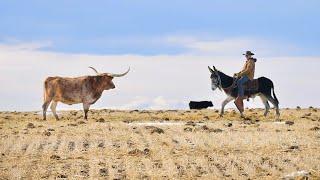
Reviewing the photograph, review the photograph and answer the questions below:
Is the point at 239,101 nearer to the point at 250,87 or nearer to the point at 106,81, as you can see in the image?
the point at 250,87

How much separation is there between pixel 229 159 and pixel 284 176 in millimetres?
3184

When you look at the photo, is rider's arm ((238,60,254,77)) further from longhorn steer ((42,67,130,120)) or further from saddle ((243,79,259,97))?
longhorn steer ((42,67,130,120))

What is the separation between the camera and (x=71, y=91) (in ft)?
122

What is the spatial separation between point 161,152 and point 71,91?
17.7 m

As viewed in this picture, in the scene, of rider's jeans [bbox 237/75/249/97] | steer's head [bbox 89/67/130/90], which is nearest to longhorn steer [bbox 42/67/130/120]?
steer's head [bbox 89/67/130/90]

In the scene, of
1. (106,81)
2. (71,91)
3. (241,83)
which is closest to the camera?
(241,83)

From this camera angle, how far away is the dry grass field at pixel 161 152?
55.1 feet

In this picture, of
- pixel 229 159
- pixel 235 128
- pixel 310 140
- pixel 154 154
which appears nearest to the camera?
pixel 229 159

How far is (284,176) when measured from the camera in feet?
51.4

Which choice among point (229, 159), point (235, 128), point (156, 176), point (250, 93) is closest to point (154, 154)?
point (229, 159)

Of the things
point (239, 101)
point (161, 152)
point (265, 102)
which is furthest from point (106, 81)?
point (161, 152)

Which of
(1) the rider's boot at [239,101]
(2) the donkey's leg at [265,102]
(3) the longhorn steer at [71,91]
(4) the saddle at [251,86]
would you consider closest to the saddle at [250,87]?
(4) the saddle at [251,86]

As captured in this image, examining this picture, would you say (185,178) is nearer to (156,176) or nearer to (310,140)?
(156,176)

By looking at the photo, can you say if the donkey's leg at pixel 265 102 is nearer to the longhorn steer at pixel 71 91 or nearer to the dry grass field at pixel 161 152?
the dry grass field at pixel 161 152
